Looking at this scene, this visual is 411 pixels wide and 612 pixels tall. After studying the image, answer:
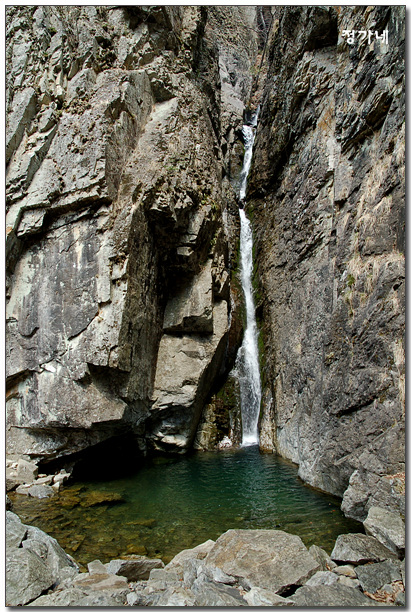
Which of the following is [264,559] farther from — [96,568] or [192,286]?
[192,286]

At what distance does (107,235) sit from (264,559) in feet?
33.0

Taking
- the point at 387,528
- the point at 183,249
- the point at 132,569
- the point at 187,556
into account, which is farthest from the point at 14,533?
the point at 183,249

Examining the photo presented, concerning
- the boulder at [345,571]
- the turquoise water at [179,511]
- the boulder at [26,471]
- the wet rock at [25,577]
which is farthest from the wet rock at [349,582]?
the boulder at [26,471]

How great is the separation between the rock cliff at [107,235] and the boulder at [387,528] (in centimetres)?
783

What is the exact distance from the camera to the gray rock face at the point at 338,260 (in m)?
8.52

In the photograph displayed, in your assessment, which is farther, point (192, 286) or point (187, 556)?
point (192, 286)

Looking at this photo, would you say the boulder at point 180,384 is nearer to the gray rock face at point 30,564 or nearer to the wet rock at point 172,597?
the gray rock face at point 30,564

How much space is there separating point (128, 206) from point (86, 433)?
7.87 meters

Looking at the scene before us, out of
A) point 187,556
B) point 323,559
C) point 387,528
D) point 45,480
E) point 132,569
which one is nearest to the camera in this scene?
point 132,569

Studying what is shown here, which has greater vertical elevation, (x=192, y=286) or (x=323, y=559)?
(x=192, y=286)

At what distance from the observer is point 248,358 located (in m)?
19.1

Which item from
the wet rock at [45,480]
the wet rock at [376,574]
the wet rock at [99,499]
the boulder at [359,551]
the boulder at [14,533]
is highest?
the boulder at [14,533]

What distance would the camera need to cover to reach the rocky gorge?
6094 mm

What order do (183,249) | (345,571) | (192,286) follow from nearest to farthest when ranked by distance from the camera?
(345,571), (183,249), (192,286)
